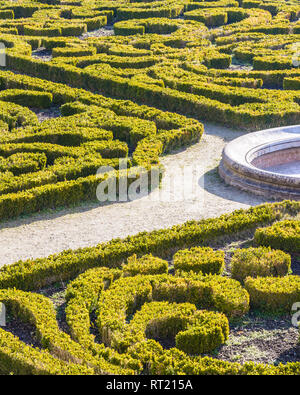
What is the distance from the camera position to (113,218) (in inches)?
447

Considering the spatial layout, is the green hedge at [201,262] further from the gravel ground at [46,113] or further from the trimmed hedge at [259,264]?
the gravel ground at [46,113]

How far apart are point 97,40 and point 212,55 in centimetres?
509

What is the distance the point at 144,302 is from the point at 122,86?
36.1 feet

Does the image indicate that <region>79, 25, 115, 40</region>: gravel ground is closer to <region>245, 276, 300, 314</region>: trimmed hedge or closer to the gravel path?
the gravel path

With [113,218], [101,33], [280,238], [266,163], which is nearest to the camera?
[280,238]

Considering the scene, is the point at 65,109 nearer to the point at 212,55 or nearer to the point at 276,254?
the point at 212,55

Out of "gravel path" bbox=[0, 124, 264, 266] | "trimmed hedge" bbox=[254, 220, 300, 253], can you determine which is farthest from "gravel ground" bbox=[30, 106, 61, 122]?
"trimmed hedge" bbox=[254, 220, 300, 253]

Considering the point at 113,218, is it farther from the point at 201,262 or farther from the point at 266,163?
the point at 266,163

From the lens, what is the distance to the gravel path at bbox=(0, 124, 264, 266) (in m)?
10.4

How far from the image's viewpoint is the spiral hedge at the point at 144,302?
7.12 m

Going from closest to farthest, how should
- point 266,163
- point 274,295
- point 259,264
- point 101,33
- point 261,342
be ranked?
point 261,342
point 274,295
point 259,264
point 266,163
point 101,33

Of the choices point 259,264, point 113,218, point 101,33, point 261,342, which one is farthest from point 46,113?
point 101,33

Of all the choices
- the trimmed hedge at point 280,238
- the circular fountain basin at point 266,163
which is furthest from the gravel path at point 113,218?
the trimmed hedge at point 280,238

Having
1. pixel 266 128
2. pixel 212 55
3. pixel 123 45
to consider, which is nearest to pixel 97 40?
pixel 123 45
